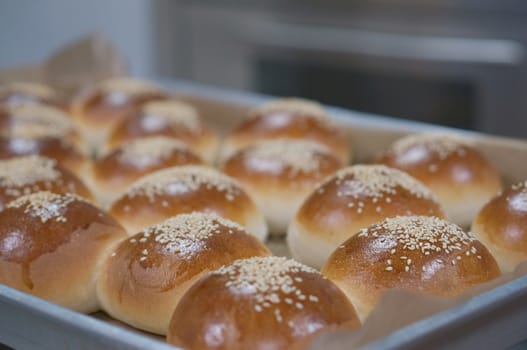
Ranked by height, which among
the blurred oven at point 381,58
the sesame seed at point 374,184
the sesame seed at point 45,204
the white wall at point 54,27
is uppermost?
the sesame seed at point 374,184

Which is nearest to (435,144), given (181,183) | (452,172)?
(452,172)

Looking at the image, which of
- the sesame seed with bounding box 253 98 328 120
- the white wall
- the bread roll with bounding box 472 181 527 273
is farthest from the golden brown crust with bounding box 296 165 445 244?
the white wall

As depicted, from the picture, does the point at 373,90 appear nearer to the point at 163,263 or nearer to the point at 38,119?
the point at 38,119

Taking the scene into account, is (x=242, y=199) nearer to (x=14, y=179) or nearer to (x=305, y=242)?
(x=305, y=242)

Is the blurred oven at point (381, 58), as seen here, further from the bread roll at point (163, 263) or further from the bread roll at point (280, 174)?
the bread roll at point (163, 263)

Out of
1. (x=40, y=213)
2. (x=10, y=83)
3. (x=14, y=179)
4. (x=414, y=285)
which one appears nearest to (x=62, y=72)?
(x=10, y=83)

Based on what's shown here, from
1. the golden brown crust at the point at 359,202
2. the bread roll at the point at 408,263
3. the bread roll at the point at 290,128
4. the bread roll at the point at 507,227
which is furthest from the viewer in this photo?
the bread roll at the point at 290,128

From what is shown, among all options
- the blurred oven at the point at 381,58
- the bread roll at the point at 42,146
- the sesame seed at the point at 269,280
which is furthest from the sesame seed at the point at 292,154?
the blurred oven at the point at 381,58

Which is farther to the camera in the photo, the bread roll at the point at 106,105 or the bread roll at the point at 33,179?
the bread roll at the point at 106,105
